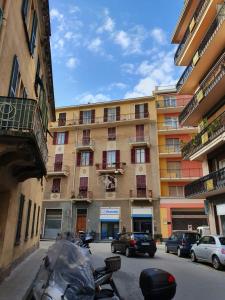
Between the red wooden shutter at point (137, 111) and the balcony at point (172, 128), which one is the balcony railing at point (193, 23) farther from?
the red wooden shutter at point (137, 111)

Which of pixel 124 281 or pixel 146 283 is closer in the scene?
pixel 146 283

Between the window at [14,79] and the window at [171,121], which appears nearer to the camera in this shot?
the window at [14,79]

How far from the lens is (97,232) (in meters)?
35.7

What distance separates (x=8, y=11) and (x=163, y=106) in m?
33.5

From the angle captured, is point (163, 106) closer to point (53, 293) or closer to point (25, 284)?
point (25, 284)

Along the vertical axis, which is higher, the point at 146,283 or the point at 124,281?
the point at 146,283

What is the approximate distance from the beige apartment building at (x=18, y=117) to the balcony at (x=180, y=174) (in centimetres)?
2471

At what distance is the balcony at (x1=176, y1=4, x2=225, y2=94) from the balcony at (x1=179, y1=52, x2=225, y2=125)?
2.12ft

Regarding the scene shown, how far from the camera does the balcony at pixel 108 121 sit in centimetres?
3947

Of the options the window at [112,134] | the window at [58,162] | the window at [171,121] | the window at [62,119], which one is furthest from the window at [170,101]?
the window at [58,162]

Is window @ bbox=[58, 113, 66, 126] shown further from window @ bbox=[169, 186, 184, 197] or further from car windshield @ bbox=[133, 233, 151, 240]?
car windshield @ bbox=[133, 233, 151, 240]

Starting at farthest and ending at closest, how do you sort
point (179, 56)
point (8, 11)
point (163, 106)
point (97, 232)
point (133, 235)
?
1. point (163, 106)
2. point (97, 232)
3. point (179, 56)
4. point (133, 235)
5. point (8, 11)

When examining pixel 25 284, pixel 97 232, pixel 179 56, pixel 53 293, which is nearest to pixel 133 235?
pixel 25 284

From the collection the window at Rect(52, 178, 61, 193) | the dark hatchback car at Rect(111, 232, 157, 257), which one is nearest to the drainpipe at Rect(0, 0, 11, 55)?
the dark hatchback car at Rect(111, 232, 157, 257)
